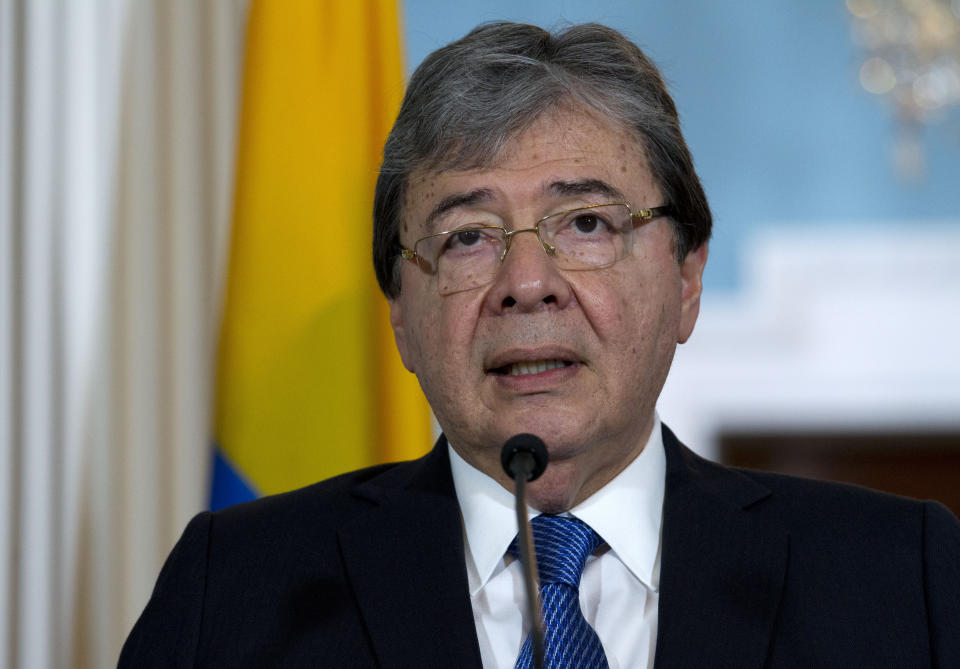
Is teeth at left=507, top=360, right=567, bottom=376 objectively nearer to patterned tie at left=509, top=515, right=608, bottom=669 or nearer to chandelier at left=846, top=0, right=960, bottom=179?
patterned tie at left=509, top=515, right=608, bottom=669

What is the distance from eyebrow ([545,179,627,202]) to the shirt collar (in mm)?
355

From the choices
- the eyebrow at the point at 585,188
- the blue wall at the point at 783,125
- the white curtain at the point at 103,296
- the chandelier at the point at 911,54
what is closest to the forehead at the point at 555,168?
the eyebrow at the point at 585,188

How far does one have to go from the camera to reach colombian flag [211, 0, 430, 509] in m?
2.05

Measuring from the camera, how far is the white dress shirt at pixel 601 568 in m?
1.40

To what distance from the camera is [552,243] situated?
4.79ft

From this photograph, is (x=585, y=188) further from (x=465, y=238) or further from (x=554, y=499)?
(x=554, y=499)

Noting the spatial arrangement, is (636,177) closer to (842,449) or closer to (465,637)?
(465,637)

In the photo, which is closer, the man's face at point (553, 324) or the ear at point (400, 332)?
the man's face at point (553, 324)

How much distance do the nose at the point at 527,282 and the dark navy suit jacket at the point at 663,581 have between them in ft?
0.96

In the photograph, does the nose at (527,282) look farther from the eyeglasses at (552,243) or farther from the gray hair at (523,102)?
the gray hair at (523,102)

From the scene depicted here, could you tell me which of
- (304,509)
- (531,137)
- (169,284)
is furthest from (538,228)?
(169,284)

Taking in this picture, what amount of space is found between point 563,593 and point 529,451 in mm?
291

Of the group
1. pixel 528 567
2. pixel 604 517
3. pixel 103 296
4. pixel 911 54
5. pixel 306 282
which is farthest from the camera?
pixel 911 54

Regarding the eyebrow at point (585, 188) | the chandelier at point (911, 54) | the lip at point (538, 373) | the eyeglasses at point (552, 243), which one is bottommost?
the lip at point (538, 373)
